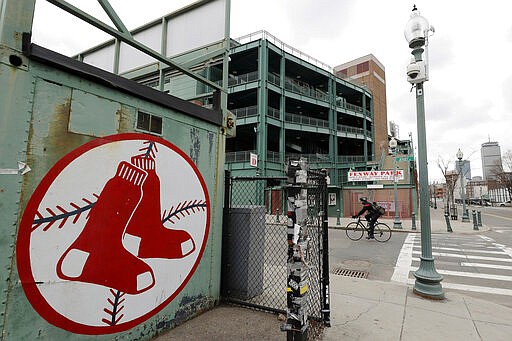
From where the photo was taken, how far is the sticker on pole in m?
2.45

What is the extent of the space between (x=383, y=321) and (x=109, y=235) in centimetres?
383

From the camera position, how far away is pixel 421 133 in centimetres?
568

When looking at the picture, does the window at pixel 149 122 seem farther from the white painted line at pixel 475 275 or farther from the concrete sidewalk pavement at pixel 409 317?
the white painted line at pixel 475 275

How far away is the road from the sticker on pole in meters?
5.41

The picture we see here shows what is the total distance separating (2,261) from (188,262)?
1.99m

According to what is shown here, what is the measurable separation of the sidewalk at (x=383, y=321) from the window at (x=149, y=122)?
2.47 metres

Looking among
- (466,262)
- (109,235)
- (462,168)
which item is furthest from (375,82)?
(109,235)

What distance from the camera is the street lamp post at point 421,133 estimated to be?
17.0ft

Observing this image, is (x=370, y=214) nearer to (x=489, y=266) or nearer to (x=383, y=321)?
(x=489, y=266)

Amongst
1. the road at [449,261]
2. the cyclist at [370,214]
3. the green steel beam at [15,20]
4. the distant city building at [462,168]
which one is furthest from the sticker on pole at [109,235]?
the distant city building at [462,168]

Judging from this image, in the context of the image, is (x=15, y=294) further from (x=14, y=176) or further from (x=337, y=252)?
(x=337, y=252)

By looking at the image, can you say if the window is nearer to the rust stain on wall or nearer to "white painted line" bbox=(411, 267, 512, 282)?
the rust stain on wall

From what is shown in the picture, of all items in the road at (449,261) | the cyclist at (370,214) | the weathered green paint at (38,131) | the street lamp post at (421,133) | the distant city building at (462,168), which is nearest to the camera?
the weathered green paint at (38,131)

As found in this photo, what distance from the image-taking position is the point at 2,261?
221 cm
